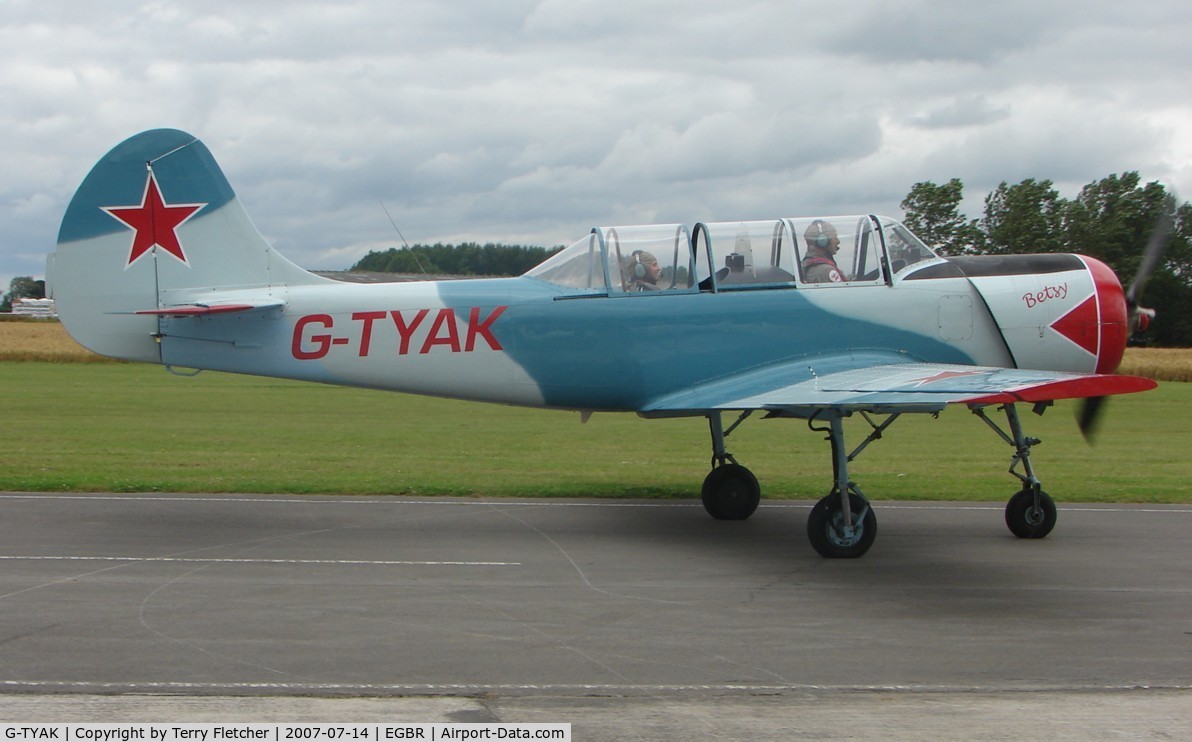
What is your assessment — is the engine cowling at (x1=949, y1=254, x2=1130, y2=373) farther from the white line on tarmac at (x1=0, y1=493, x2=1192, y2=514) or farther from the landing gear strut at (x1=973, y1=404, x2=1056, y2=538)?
the white line on tarmac at (x1=0, y1=493, x2=1192, y2=514)

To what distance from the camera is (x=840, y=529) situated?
10.4m

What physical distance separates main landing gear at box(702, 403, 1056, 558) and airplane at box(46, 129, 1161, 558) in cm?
4

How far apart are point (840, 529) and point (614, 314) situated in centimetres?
313

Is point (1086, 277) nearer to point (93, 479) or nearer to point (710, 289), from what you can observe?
point (710, 289)

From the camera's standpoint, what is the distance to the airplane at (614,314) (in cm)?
1174

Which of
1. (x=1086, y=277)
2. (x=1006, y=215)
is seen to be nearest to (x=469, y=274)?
(x=1086, y=277)

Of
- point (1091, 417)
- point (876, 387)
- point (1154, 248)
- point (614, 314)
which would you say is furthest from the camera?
point (1154, 248)

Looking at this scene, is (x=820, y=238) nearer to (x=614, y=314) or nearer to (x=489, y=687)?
(x=614, y=314)

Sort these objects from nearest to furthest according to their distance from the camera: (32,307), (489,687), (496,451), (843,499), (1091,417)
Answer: (489,687) < (843,499) < (1091,417) < (496,451) < (32,307)

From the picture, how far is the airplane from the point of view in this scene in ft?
38.5

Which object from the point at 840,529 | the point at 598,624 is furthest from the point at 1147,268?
the point at 598,624

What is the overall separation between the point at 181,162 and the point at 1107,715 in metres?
10.0

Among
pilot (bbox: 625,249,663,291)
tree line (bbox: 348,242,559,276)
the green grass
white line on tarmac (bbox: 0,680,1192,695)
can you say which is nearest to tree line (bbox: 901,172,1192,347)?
the green grass

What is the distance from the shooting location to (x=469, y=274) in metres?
22.0
